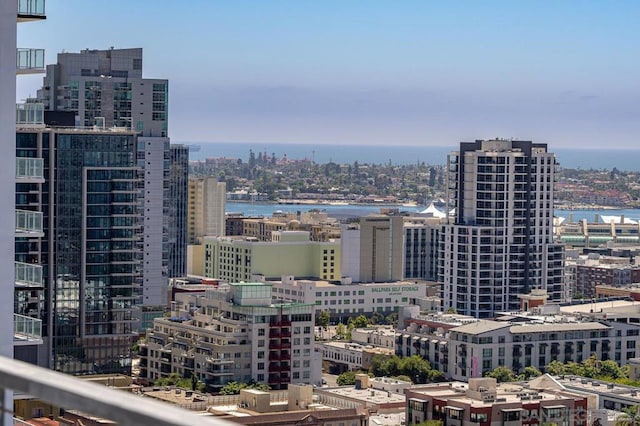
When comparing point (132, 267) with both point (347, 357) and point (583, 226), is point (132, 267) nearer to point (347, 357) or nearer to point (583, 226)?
point (347, 357)

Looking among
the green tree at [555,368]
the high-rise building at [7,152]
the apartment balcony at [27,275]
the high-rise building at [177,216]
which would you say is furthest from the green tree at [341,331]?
the high-rise building at [7,152]

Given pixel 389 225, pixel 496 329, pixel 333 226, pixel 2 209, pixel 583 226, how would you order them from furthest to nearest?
pixel 583 226
pixel 333 226
pixel 389 225
pixel 496 329
pixel 2 209

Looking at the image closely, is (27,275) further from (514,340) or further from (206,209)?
(206,209)

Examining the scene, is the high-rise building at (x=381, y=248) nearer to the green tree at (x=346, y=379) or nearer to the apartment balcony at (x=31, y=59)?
the green tree at (x=346, y=379)

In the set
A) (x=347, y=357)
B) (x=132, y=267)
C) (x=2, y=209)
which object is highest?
(x=2, y=209)

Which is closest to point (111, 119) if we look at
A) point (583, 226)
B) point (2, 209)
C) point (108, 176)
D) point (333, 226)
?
point (108, 176)

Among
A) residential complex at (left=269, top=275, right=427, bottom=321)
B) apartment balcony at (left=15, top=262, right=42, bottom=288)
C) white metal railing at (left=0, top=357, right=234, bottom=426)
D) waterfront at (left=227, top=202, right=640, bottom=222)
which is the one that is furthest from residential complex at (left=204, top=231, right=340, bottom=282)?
waterfront at (left=227, top=202, right=640, bottom=222)

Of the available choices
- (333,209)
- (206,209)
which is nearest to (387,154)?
(333,209)
